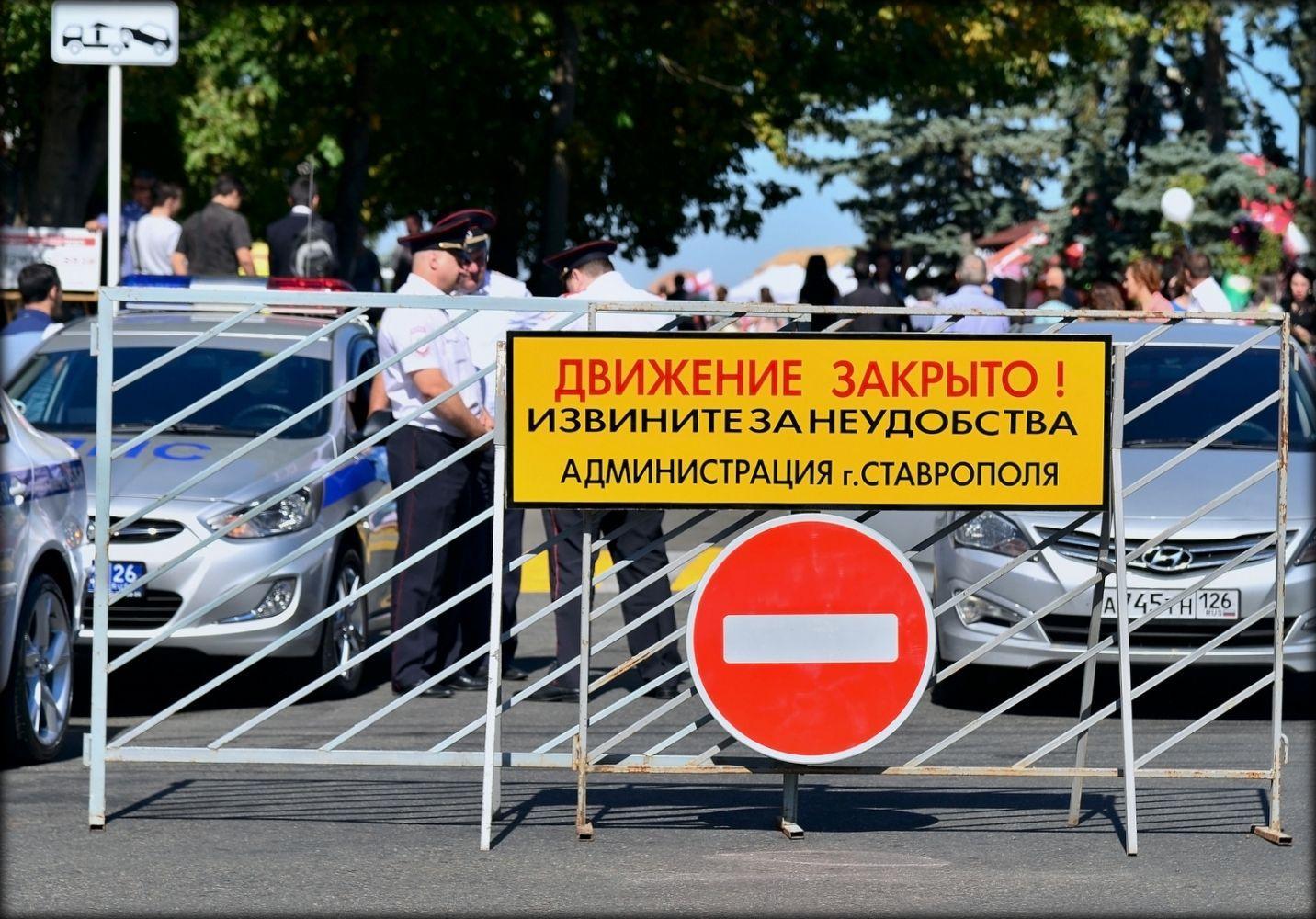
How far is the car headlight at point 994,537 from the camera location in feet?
31.4

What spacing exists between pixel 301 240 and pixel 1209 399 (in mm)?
8303

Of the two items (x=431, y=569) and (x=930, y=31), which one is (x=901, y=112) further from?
(x=431, y=569)

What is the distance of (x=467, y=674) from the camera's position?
1081cm

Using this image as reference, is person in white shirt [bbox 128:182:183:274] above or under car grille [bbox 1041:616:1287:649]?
above

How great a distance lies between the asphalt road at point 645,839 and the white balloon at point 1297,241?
2479 centimetres

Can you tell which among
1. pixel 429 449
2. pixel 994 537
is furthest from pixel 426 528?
pixel 994 537

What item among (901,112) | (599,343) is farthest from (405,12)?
(901,112)

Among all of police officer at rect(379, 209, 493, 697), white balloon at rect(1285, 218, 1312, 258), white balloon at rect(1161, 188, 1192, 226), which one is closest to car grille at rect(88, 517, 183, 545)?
police officer at rect(379, 209, 493, 697)

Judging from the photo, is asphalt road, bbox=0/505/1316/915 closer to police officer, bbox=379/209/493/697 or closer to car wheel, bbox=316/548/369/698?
police officer, bbox=379/209/493/697

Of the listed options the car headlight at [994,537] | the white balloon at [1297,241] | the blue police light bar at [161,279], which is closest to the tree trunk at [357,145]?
the blue police light bar at [161,279]

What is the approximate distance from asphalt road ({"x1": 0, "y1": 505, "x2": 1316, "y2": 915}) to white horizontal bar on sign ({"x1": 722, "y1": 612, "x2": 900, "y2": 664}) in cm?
57

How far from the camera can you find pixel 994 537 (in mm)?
9664

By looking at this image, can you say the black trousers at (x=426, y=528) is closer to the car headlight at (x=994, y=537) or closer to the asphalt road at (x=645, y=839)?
the asphalt road at (x=645, y=839)

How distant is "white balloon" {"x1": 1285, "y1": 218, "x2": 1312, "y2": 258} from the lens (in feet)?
108
